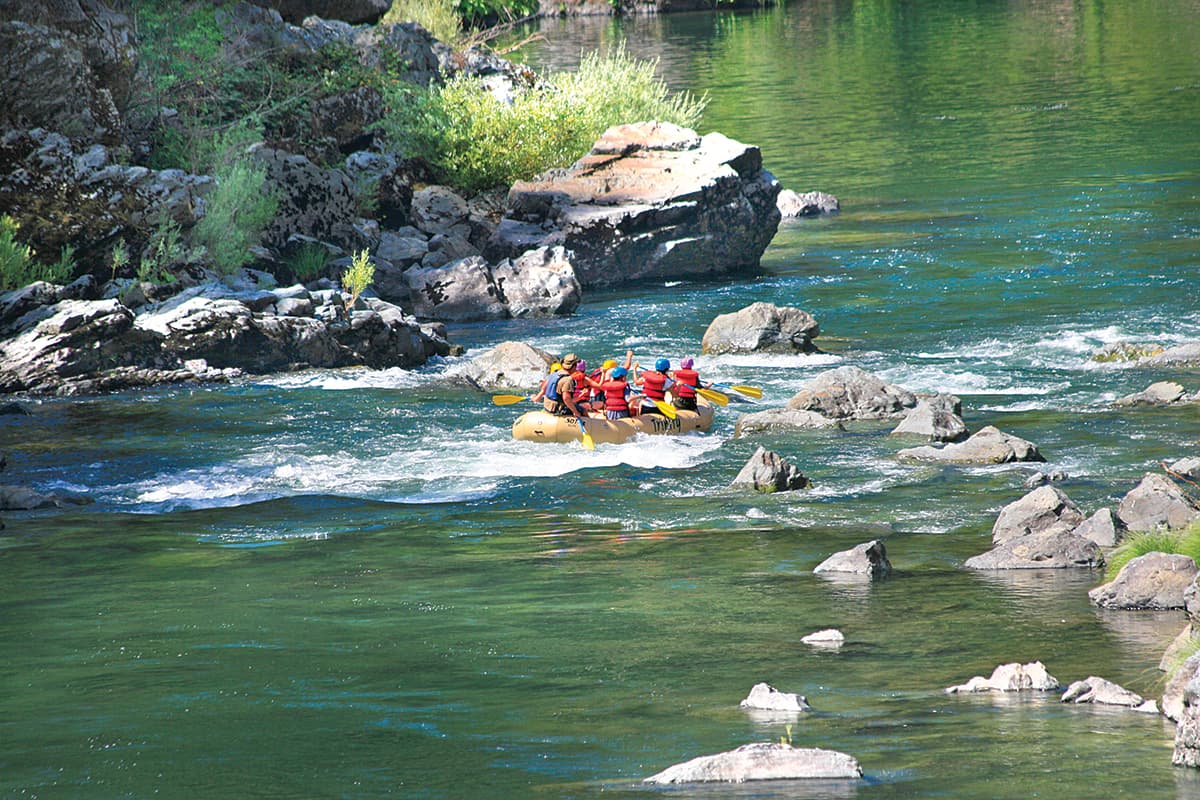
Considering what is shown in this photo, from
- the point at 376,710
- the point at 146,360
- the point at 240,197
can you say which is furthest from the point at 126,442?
the point at 376,710

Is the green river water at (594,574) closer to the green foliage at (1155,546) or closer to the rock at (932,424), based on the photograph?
the green foliage at (1155,546)

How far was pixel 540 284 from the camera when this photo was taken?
2452cm

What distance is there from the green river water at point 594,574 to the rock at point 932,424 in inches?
14.5

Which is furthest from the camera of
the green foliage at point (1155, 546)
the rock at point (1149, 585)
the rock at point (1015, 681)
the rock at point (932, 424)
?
the rock at point (932, 424)

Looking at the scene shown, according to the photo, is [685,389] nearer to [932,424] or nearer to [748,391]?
[748,391]

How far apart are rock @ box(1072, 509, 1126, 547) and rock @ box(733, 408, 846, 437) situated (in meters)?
5.13

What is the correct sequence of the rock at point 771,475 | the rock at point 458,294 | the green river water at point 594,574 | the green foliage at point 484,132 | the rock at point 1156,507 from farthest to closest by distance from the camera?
the green foliage at point 484,132 → the rock at point 458,294 → the rock at point 771,475 → the rock at point 1156,507 → the green river water at point 594,574

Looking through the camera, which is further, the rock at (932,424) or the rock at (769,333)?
the rock at (769,333)

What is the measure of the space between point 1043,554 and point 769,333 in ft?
33.3

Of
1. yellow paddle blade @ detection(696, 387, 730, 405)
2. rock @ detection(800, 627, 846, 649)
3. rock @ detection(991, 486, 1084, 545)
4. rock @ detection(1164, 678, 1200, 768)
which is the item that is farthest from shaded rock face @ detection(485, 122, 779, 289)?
rock @ detection(1164, 678, 1200, 768)

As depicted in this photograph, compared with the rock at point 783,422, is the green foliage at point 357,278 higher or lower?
higher

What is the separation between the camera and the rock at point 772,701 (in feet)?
26.0

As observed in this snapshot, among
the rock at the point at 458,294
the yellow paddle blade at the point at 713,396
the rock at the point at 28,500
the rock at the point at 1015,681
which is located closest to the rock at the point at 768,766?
the rock at the point at 1015,681

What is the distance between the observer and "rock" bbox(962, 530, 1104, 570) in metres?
11.0
